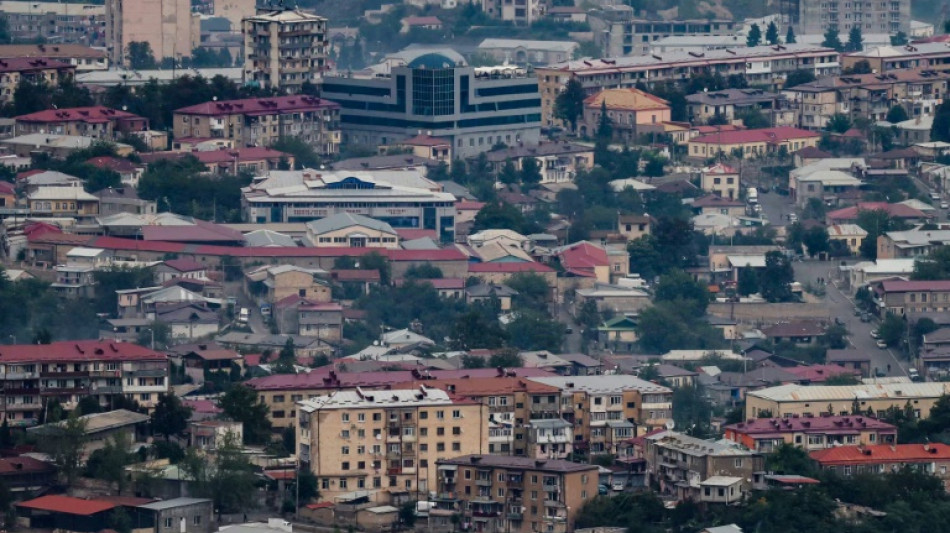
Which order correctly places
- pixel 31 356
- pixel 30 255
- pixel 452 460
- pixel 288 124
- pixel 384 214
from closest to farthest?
1. pixel 452 460
2. pixel 31 356
3. pixel 30 255
4. pixel 384 214
5. pixel 288 124

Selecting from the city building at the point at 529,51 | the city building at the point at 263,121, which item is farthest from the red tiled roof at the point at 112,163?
the city building at the point at 529,51

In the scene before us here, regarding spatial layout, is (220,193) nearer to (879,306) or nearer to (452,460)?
(879,306)

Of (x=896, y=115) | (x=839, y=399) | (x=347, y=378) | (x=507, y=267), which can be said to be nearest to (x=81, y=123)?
(x=507, y=267)

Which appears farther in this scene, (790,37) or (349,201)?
(790,37)

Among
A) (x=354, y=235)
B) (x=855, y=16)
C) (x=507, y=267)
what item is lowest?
(x=507, y=267)

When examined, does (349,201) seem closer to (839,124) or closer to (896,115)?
(839,124)

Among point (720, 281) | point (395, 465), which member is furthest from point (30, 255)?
point (395, 465)
